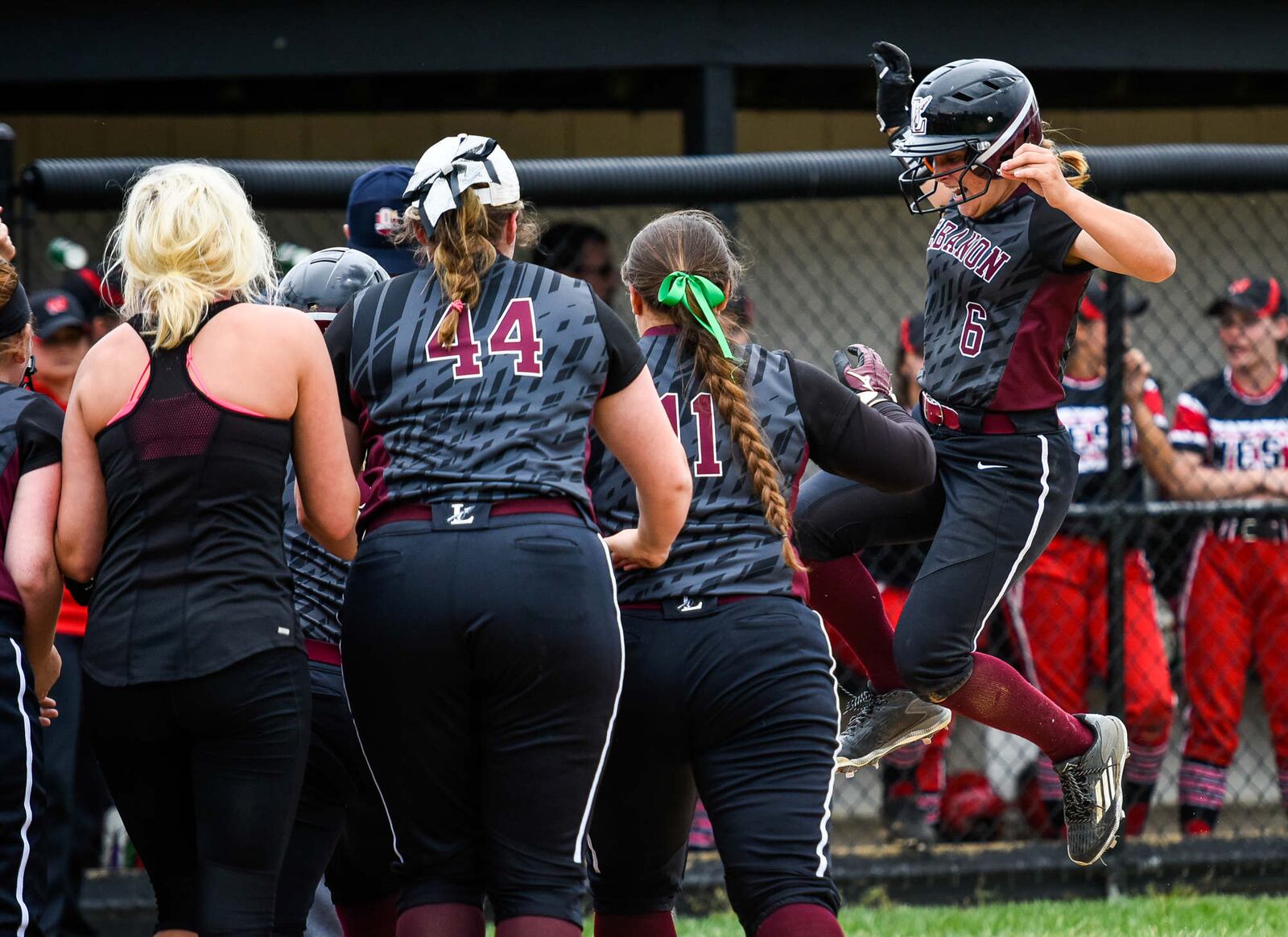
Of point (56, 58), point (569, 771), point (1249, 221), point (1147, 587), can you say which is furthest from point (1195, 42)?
point (569, 771)

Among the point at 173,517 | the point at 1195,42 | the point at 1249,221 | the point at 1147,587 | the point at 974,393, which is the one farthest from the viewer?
the point at 1249,221

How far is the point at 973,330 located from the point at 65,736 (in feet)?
9.77

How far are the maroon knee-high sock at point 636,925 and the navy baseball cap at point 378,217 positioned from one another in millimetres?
1617

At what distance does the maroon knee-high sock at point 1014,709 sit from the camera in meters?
3.92

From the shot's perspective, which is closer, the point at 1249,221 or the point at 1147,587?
the point at 1147,587

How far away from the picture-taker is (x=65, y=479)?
287 cm

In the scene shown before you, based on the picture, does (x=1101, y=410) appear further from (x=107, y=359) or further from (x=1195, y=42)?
(x=107, y=359)

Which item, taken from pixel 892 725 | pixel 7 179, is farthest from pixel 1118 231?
pixel 7 179

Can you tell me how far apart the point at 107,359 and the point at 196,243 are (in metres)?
0.26

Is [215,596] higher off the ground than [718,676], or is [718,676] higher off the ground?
[215,596]

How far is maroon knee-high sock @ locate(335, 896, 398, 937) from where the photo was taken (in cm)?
366

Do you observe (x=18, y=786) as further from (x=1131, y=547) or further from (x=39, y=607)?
(x=1131, y=547)

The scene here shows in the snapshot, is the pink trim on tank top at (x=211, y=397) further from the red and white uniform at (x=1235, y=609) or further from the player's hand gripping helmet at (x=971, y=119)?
the red and white uniform at (x=1235, y=609)

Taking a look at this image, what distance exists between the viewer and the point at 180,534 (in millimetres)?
2771
